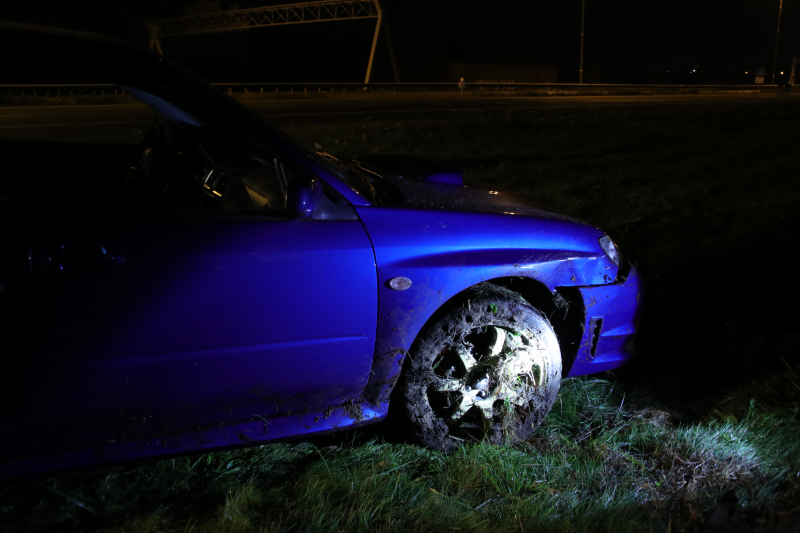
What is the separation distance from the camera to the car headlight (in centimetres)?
289

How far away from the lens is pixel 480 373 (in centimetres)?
264

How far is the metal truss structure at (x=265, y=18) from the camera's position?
40.8 m

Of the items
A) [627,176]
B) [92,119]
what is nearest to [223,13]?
[92,119]

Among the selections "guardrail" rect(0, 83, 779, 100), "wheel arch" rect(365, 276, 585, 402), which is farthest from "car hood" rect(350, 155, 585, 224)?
"guardrail" rect(0, 83, 779, 100)

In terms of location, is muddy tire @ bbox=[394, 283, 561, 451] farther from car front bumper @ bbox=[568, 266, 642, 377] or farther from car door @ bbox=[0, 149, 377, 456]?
car door @ bbox=[0, 149, 377, 456]

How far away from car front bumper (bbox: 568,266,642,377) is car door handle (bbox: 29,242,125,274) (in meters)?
1.87

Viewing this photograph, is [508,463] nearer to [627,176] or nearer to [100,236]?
[100,236]

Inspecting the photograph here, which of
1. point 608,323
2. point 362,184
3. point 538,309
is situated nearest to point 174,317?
point 362,184

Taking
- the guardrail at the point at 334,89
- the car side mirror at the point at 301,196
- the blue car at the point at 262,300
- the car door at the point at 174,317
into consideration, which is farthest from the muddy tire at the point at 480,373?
the guardrail at the point at 334,89

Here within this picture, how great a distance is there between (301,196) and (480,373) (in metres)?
1.08

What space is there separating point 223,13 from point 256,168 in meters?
47.7

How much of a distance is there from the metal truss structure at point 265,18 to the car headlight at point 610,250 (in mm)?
38949

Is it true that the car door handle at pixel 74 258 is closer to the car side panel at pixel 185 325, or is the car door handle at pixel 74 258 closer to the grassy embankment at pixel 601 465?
the car side panel at pixel 185 325

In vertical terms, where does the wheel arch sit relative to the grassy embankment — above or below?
above
